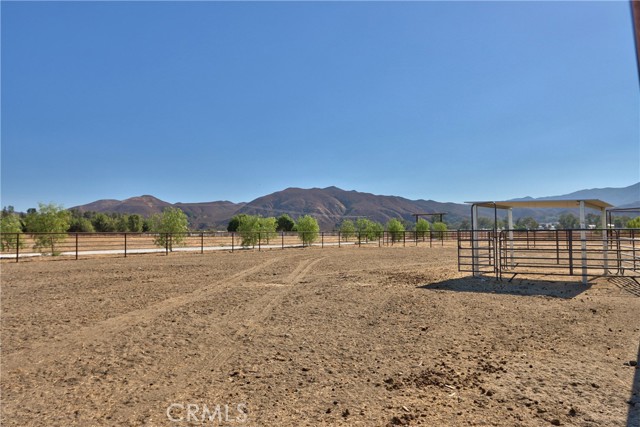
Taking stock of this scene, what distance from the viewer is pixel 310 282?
11.3 meters

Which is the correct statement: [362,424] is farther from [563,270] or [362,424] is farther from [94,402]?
[563,270]

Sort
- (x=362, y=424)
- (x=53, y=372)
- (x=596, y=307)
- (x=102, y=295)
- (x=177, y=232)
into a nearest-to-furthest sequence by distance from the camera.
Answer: (x=362, y=424), (x=53, y=372), (x=596, y=307), (x=102, y=295), (x=177, y=232)

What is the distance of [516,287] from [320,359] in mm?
7802

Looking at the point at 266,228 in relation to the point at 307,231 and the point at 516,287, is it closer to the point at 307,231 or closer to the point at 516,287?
the point at 307,231

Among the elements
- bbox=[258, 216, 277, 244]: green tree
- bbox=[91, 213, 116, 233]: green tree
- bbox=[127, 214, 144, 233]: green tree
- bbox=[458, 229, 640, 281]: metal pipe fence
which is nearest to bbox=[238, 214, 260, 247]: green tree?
bbox=[258, 216, 277, 244]: green tree

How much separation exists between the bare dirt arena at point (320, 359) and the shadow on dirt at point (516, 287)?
18 cm

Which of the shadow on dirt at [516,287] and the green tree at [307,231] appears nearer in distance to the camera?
the shadow on dirt at [516,287]

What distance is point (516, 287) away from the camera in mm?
10156

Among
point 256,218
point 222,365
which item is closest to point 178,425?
point 222,365

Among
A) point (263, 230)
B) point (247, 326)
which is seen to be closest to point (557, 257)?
point (247, 326)

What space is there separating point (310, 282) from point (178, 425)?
8.26m

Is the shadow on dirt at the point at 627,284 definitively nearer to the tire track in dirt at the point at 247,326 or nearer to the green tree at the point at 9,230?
the tire track in dirt at the point at 247,326

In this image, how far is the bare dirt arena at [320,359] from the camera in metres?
3.35

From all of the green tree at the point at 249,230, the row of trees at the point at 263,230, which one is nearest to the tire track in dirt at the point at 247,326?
the green tree at the point at 249,230
